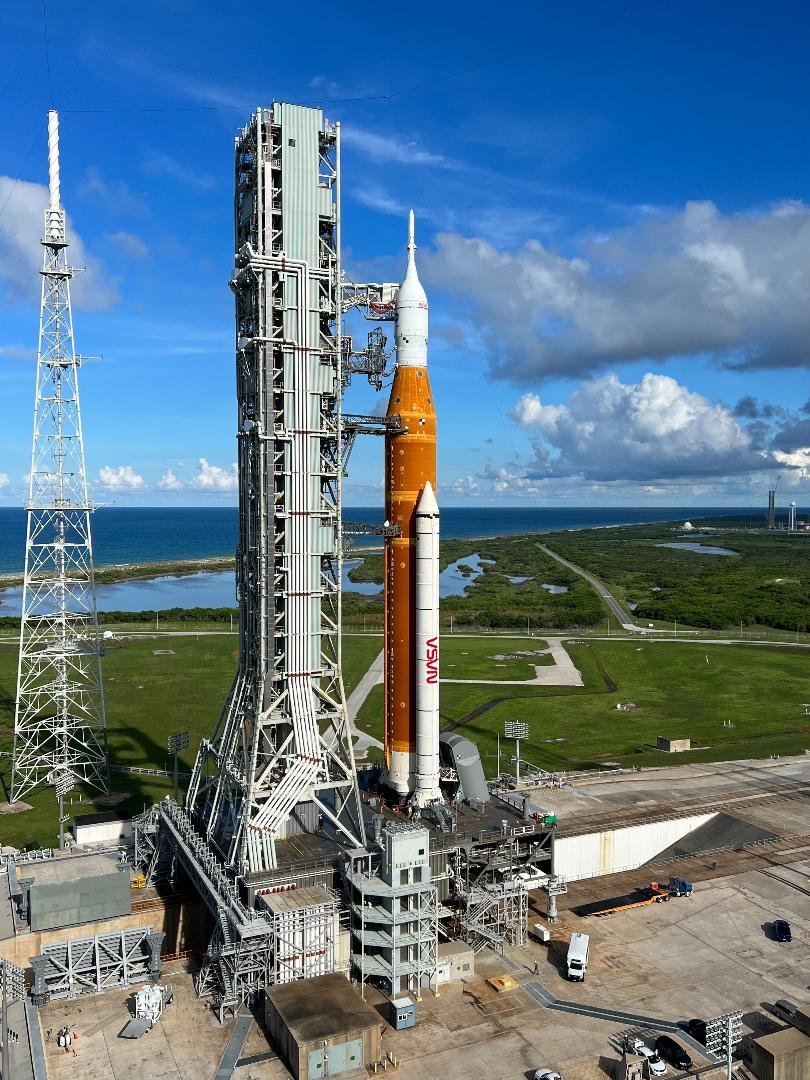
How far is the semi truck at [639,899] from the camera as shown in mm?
41594

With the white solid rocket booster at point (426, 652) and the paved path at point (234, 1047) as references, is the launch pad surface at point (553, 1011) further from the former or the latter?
the white solid rocket booster at point (426, 652)

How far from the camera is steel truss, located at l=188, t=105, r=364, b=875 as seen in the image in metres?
39.8

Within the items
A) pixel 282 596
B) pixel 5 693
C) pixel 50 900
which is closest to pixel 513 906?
pixel 282 596

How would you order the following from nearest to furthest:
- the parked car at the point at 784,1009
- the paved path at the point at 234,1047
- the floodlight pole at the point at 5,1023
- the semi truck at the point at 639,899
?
1. the floodlight pole at the point at 5,1023
2. the paved path at the point at 234,1047
3. the parked car at the point at 784,1009
4. the semi truck at the point at 639,899

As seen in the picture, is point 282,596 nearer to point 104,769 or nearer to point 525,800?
point 525,800

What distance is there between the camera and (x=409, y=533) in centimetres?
4456

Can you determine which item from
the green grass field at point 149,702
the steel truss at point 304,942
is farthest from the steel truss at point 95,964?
the green grass field at point 149,702

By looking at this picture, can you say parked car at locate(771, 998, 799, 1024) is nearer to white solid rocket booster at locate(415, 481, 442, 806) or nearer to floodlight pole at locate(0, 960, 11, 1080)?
white solid rocket booster at locate(415, 481, 442, 806)

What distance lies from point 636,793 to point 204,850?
28701 mm

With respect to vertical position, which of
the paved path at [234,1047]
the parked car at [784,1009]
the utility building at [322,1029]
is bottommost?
the paved path at [234,1047]

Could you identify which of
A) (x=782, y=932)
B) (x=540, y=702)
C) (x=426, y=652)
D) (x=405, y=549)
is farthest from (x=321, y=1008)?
(x=540, y=702)

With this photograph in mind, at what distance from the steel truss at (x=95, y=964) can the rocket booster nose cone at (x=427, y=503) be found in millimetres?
22600

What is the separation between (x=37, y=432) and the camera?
52.5 meters

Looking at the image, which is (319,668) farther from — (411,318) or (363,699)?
(363,699)
